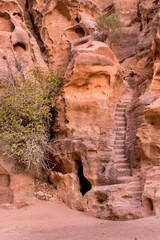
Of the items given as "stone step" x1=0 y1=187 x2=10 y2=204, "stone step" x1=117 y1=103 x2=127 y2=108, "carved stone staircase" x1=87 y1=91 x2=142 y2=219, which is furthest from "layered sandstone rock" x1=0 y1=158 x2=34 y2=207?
"stone step" x1=117 y1=103 x2=127 y2=108

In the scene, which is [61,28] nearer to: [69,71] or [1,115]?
[69,71]

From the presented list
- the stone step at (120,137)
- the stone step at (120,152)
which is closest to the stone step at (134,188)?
the stone step at (120,152)

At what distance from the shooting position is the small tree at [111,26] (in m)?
16.3

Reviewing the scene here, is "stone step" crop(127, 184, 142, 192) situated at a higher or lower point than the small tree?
lower

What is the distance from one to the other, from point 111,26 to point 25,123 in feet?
35.9

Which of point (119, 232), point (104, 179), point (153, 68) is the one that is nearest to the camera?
point (119, 232)

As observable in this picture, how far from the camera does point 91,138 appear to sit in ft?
32.0

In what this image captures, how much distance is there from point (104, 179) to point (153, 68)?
5077mm

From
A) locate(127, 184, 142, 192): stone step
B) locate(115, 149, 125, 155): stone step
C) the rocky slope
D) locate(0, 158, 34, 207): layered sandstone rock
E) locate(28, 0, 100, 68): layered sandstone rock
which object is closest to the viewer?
locate(127, 184, 142, 192): stone step

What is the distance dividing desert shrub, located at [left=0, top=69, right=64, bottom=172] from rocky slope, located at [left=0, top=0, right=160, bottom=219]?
73 cm

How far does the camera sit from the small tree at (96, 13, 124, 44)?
16.3 m

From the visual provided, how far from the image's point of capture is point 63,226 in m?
6.84

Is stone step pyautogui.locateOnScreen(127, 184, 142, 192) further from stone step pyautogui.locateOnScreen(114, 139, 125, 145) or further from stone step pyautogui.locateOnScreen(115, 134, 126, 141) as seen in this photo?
stone step pyautogui.locateOnScreen(115, 134, 126, 141)

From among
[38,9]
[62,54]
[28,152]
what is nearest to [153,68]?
[28,152]
